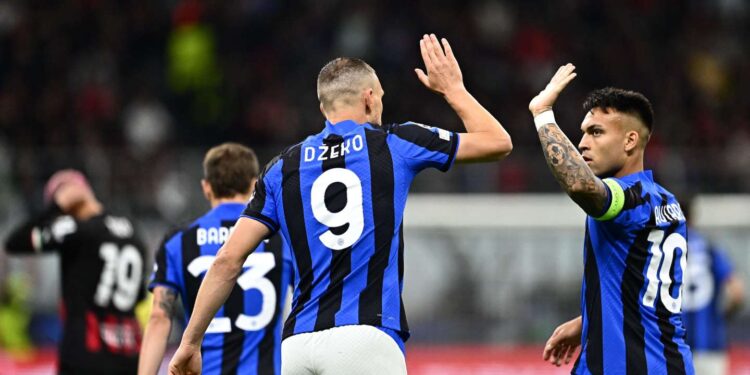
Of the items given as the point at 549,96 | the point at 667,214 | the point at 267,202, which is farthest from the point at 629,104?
the point at 267,202

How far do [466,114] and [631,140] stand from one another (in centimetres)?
84

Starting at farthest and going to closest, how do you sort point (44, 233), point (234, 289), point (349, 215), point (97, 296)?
point (44, 233)
point (97, 296)
point (234, 289)
point (349, 215)

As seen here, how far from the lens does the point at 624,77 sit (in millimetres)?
18469

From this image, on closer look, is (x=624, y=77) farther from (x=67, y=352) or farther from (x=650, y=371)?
(x=650, y=371)

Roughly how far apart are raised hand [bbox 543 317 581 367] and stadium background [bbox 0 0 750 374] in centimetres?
637

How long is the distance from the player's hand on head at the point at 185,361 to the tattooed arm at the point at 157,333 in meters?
1.03

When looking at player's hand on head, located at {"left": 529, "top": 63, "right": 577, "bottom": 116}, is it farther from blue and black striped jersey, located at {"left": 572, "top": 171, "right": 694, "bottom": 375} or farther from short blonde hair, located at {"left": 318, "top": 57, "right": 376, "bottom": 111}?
short blonde hair, located at {"left": 318, "top": 57, "right": 376, "bottom": 111}

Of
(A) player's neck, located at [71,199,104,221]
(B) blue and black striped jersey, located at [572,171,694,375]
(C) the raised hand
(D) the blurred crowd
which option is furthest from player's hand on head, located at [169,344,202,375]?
(D) the blurred crowd

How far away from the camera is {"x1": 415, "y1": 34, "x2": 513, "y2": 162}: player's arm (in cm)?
503

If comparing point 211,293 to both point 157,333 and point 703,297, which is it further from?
point 703,297

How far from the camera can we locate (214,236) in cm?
641

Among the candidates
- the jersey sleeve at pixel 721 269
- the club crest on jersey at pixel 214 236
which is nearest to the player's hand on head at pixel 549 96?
the club crest on jersey at pixel 214 236

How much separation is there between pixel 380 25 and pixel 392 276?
13584mm

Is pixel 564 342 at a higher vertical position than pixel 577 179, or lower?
lower
